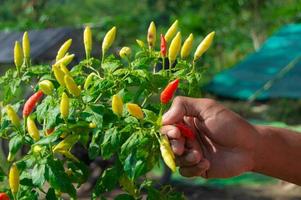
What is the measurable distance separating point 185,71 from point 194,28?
10.5 metres

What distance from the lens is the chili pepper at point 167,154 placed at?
1.48 m

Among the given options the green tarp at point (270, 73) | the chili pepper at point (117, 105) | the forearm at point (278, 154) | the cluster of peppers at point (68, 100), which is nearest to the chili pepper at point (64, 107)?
the cluster of peppers at point (68, 100)

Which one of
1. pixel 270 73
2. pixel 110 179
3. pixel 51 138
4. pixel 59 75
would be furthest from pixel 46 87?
pixel 270 73

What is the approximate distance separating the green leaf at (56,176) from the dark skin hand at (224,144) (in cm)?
29

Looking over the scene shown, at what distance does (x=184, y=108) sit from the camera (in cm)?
172

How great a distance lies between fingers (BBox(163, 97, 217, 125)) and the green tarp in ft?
25.1

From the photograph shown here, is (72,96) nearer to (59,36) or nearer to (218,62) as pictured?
(59,36)

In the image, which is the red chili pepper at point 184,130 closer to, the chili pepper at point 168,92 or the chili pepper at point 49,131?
the chili pepper at point 168,92

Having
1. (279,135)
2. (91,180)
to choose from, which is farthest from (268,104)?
(279,135)

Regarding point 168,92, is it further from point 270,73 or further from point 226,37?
point 226,37

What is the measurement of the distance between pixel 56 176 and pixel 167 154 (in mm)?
325

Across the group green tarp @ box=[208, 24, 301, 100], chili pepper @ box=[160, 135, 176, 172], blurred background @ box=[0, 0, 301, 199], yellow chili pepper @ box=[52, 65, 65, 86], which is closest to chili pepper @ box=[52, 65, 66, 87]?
yellow chili pepper @ box=[52, 65, 65, 86]

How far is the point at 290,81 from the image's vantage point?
374 inches

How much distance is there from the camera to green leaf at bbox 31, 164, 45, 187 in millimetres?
1632
